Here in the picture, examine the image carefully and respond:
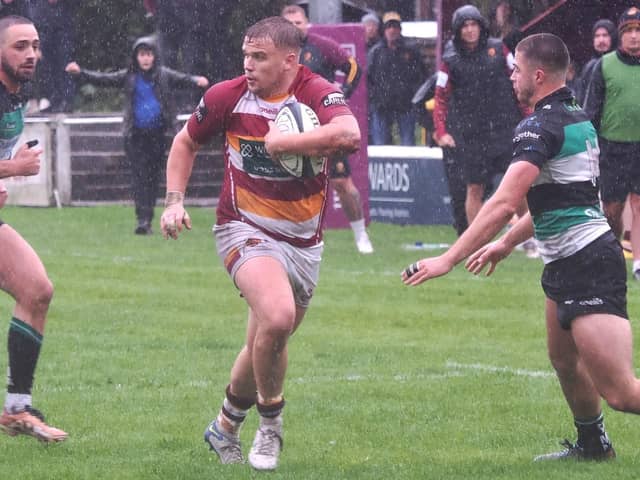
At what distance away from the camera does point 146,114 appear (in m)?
17.7

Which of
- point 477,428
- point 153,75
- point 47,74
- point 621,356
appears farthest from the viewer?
point 47,74

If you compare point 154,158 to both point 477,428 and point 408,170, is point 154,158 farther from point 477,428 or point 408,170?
point 477,428

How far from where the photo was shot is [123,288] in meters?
13.1

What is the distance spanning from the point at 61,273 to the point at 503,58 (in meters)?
4.76

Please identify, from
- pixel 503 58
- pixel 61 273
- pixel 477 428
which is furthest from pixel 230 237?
pixel 503 58

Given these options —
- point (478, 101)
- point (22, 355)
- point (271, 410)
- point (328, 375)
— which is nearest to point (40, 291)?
point (22, 355)

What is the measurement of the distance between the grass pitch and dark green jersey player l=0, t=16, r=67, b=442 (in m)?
0.14

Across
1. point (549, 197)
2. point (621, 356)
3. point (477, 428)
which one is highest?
point (549, 197)

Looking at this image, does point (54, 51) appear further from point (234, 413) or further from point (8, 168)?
point (234, 413)

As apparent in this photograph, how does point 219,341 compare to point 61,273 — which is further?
point 61,273

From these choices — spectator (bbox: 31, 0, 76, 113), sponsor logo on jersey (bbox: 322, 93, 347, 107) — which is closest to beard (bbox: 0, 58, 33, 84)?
sponsor logo on jersey (bbox: 322, 93, 347, 107)

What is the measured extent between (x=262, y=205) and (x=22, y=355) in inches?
60.3

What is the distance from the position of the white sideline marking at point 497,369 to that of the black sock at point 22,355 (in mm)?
3098

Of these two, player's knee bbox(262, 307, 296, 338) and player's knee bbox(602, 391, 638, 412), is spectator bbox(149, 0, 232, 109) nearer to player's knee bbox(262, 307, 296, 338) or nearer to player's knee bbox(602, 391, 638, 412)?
player's knee bbox(262, 307, 296, 338)
